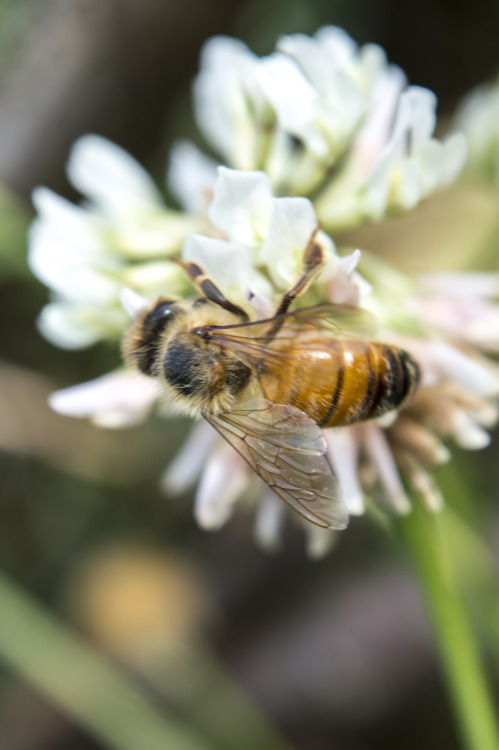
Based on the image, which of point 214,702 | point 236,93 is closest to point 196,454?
point 236,93

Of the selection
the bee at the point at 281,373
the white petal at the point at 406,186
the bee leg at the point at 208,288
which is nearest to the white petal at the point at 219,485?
the bee at the point at 281,373

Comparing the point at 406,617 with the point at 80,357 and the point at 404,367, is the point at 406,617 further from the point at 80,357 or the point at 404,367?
the point at 404,367

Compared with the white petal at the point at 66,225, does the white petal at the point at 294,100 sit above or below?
above

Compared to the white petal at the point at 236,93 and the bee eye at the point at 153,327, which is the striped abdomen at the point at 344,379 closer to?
the bee eye at the point at 153,327

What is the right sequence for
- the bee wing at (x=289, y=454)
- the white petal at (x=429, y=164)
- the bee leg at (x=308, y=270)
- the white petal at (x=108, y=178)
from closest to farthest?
the bee wing at (x=289, y=454)
the bee leg at (x=308, y=270)
the white petal at (x=429, y=164)
the white petal at (x=108, y=178)

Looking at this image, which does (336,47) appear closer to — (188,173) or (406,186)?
(406,186)

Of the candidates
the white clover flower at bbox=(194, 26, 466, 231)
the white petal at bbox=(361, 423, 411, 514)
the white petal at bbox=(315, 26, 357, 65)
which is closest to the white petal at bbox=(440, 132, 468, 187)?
the white clover flower at bbox=(194, 26, 466, 231)

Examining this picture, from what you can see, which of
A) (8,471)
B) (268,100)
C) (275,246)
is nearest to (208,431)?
(275,246)
